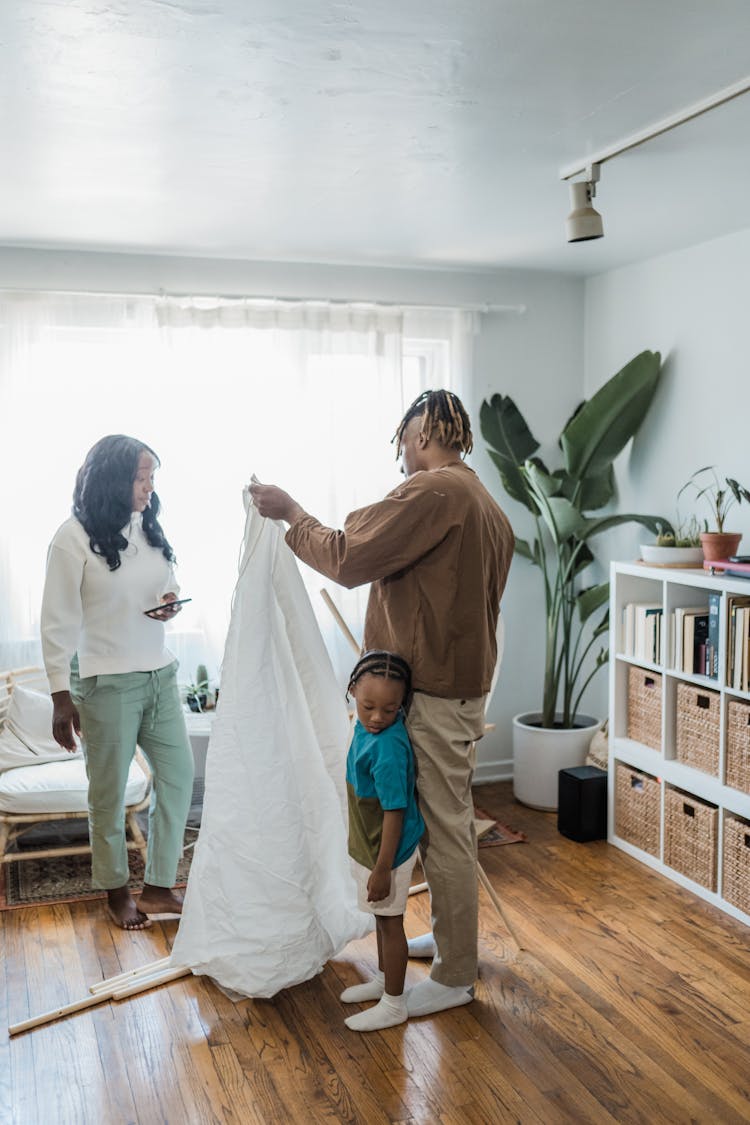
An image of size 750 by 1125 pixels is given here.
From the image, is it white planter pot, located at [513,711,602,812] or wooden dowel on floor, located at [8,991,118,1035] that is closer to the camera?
wooden dowel on floor, located at [8,991,118,1035]

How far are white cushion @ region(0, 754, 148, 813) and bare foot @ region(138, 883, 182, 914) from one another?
0.39 m

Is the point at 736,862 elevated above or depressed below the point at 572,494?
below

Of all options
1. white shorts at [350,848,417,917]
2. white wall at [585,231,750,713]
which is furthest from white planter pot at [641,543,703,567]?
white shorts at [350,848,417,917]

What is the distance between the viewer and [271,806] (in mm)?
2852

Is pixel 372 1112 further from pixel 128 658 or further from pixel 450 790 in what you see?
pixel 128 658

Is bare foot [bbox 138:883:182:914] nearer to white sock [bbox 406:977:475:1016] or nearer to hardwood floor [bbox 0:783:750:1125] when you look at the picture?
hardwood floor [bbox 0:783:750:1125]

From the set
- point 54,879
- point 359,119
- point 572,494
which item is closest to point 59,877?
point 54,879

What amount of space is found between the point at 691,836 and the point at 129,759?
1.96 m

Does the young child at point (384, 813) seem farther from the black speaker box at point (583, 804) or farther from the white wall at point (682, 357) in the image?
the white wall at point (682, 357)

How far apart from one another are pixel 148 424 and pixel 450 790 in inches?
90.6

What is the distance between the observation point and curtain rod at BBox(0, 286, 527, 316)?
407cm

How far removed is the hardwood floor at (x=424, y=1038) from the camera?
233 centimetres

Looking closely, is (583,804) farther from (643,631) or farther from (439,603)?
(439,603)

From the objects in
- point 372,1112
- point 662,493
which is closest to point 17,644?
point 372,1112
